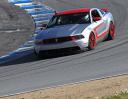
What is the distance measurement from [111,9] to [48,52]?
14.0 m

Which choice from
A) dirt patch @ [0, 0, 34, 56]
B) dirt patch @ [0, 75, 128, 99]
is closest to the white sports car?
dirt patch @ [0, 0, 34, 56]

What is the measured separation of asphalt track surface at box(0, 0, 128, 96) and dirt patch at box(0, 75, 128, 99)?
29.1 inches

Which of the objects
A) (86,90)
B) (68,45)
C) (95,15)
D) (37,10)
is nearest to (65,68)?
(68,45)

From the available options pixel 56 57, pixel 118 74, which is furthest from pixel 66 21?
pixel 118 74

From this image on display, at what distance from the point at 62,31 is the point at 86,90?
6.62m

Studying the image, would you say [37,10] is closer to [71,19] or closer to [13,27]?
Result: [13,27]

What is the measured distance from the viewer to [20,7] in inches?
1227

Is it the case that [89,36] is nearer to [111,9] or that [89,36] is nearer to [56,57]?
[56,57]

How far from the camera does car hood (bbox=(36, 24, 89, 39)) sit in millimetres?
16625

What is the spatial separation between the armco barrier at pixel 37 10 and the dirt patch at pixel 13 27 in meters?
0.34

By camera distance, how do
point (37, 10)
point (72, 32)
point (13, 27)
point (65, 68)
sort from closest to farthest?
point (65, 68), point (72, 32), point (13, 27), point (37, 10)

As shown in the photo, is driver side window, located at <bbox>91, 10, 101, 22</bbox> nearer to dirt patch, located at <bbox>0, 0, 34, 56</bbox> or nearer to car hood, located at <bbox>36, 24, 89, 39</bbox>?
car hood, located at <bbox>36, 24, 89, 39</bbox>

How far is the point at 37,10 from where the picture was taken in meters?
30.1

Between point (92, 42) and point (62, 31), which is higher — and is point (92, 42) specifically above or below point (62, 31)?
below
